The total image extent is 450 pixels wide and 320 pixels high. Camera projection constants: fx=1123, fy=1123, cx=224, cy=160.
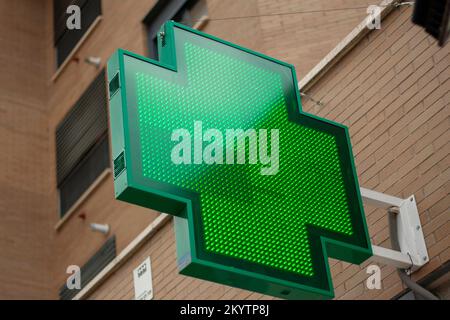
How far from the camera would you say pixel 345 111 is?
465 inches

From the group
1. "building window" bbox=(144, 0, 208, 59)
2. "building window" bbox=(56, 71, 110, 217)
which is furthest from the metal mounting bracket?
"building window" bbox=(56, 71, 110, 217)

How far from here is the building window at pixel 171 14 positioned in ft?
56.1

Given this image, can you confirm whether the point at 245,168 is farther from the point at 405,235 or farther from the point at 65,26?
the point at 65,26

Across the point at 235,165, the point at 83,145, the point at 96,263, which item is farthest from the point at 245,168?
the point at 83,145

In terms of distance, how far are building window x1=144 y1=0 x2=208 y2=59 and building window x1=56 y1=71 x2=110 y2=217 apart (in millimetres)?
1686

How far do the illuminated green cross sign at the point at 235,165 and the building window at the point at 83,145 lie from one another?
9.19 meters

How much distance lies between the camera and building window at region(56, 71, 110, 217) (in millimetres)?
19531

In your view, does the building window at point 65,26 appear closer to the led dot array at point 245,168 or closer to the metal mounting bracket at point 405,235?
the led dot array at point 245,168

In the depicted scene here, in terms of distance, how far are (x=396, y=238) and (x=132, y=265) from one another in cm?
521

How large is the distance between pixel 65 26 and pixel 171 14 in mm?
4564

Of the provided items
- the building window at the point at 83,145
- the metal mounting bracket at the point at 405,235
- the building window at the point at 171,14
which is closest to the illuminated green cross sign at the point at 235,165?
the metal mounting bracket at the point at 405,235

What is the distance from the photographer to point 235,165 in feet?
31.1
